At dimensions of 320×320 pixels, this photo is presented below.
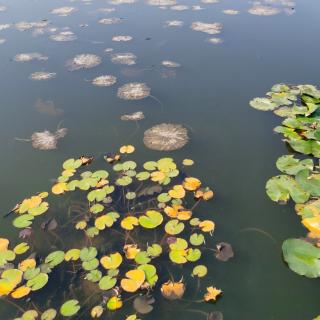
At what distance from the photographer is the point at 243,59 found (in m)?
6.20

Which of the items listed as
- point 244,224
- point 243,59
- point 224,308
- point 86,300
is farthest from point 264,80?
A: point 86,300

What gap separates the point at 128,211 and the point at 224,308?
1301 millimetres

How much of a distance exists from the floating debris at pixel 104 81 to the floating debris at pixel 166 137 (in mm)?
1513

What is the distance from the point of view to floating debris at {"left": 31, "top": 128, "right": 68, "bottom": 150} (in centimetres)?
438

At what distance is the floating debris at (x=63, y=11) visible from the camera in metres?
8.54

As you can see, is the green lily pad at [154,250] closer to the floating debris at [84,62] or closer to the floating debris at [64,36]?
the floating debris at [84,62]

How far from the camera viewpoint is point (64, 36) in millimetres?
7324

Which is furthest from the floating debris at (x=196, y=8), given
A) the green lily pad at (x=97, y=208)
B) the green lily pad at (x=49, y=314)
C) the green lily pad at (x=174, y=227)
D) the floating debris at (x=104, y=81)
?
the green lily pad at (x=49, y=314)

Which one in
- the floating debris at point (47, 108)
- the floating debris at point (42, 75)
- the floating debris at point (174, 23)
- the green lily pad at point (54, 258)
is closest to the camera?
the green lily pad at point (54, 258)

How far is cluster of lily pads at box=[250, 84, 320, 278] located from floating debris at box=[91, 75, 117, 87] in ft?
7.38

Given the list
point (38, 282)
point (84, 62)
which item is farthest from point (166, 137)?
point (84, 62)

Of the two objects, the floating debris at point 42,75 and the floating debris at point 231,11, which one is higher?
the floating debris at point 231,11

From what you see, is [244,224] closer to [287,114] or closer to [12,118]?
[287,114]

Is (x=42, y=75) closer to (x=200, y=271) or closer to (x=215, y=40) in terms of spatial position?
(x=215, y=40)
